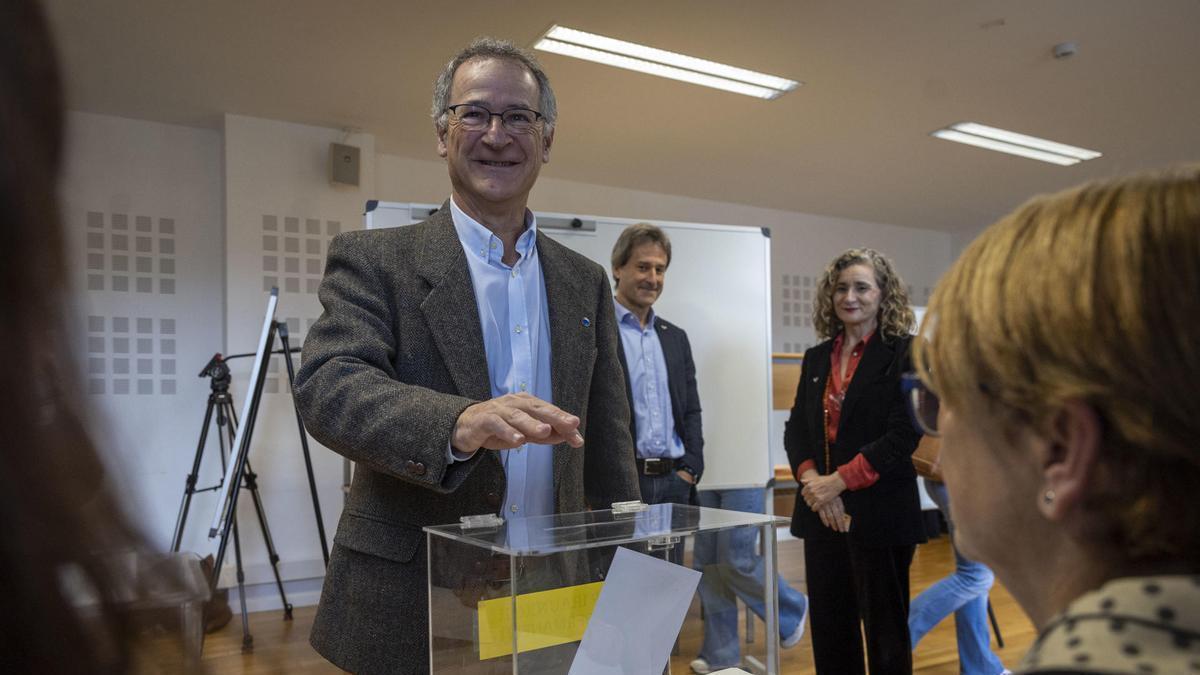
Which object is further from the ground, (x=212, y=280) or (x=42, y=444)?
(x=212, y=280)

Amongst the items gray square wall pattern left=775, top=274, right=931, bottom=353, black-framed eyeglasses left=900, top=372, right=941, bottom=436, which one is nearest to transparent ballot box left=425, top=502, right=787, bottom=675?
black-framed eyeglasses left=900, top=372, right=941, bottom=436

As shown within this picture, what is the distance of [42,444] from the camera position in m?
0.26

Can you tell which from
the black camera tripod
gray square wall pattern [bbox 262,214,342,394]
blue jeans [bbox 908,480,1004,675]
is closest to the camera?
blue jeans [bbox 908,480,1004,675]

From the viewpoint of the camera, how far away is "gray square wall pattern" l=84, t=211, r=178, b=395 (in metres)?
4.61

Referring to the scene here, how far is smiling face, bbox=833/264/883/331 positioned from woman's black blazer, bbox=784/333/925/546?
3.2 inches

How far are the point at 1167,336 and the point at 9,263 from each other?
51cm

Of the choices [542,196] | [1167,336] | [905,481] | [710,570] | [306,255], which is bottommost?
[905,481]

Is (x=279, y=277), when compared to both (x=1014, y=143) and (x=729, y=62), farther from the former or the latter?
(x=1014, y=143)

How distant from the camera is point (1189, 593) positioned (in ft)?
1.38

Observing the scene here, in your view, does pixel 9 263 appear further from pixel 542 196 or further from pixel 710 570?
pixel 542 196

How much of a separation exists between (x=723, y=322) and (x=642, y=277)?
0.87 meters

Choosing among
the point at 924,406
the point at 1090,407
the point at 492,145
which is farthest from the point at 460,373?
the point at 1090,407

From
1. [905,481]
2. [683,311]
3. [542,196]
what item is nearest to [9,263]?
[905,481]

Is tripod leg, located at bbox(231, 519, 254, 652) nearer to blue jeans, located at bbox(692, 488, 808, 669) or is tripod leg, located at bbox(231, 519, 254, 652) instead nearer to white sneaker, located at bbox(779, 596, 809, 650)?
white sneaker, located at bbox(779, 596, 809, 650)
